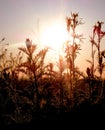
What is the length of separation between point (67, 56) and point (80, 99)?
1.66 meters

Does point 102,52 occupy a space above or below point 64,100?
above

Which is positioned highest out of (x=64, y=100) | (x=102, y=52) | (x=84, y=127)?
(x=102, y=52)

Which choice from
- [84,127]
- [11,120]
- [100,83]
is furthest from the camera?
[100,83]

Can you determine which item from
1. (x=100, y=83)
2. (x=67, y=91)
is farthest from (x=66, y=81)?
(x=100, y=83)

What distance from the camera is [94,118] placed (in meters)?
11.3

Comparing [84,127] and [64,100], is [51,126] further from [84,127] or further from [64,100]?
[64,100]

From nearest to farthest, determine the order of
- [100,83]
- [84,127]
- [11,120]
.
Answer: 1. [84,127]
2. [11,120]
3. [100,83]

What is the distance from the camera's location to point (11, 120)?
12.1 metres

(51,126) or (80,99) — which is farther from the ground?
(80,99)

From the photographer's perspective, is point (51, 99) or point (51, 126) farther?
point (51, 99)

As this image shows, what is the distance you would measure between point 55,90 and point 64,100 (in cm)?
70

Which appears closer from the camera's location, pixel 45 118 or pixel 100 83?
pixel 45 118

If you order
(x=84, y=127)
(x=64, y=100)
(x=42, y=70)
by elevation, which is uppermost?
(x=42, y=70)

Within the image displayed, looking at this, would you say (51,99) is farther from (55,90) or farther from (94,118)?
(94,118)
